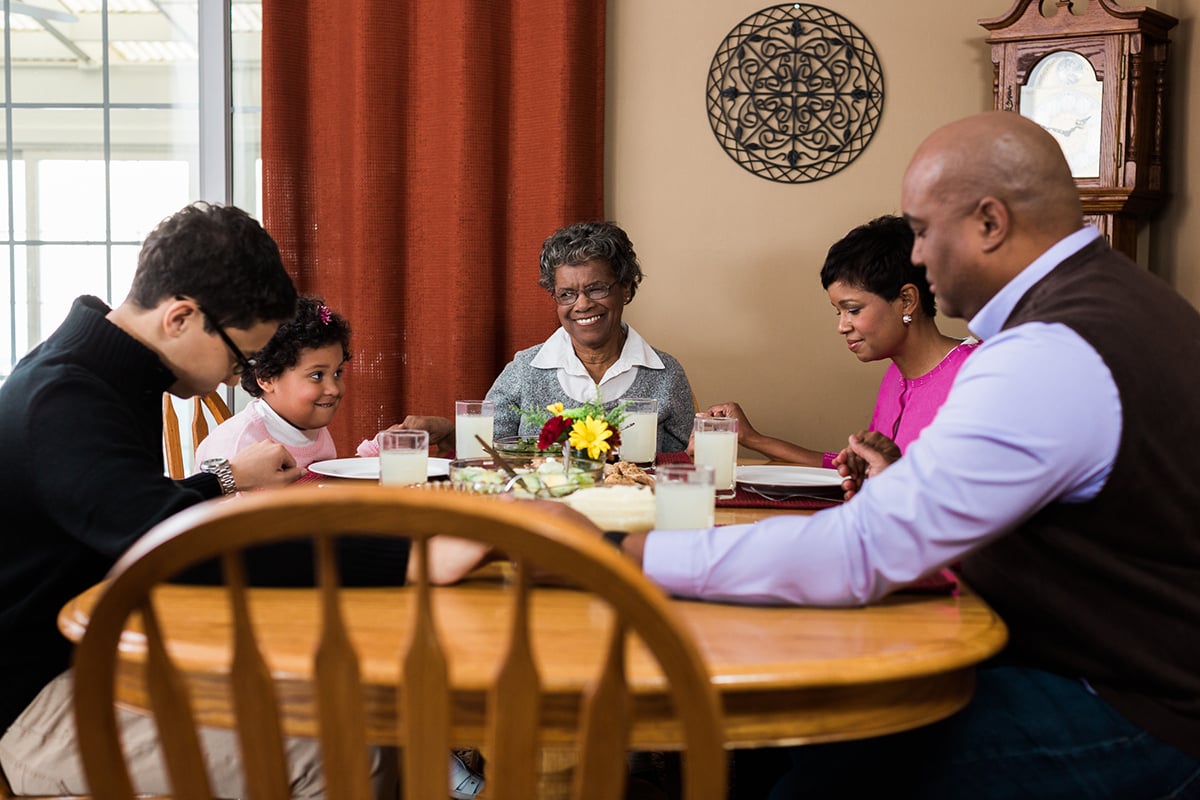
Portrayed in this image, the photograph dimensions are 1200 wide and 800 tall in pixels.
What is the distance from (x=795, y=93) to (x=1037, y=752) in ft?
8.10

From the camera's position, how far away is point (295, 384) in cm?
249

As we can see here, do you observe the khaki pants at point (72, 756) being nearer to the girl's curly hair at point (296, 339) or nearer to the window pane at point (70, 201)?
the girl's curly hair at point (296, 339)

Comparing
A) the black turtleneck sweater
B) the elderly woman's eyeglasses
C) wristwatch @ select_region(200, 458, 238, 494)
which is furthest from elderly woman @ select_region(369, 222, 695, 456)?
the black turtleneck sweater

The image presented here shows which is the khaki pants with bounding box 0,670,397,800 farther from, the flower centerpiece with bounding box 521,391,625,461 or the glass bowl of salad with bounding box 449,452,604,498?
the flower centerpiece with bounding box 521,391,625,461

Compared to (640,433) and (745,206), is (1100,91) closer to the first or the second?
(745,206)

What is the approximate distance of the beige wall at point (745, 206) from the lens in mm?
3312

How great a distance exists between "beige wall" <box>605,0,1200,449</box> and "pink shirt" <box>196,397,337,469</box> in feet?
3.91

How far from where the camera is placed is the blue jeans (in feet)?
4.08

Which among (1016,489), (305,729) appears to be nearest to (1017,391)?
(1016,489)

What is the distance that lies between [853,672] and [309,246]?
2.67 meters

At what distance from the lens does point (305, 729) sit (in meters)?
0.99

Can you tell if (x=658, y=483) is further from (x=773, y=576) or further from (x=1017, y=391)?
(x=1017, y=391)

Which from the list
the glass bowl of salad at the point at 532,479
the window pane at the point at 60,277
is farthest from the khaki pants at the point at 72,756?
the window pane at the point at 60,277

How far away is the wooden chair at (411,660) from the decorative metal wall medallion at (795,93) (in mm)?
2795
